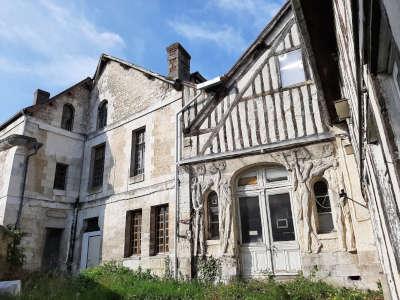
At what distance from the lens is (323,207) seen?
6969 mm

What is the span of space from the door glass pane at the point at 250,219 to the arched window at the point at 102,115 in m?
7.22

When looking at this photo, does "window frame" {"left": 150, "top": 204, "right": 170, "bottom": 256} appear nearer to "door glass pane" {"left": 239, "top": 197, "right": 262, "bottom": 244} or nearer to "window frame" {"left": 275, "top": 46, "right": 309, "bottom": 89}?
"door glass pane" {"left": 239, "top": 197, "right": 262, "bottom": 244}

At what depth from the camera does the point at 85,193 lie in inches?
462

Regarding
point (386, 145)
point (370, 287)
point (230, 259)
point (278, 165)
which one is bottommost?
point (370, 287)

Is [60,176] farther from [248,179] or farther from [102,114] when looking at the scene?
[248,179]

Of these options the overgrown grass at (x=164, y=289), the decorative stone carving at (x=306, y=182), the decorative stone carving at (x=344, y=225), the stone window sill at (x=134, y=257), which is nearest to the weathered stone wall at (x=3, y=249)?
the overgrown grass at (x=164, y=289)

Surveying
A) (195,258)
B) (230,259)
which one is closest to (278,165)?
(230,259)

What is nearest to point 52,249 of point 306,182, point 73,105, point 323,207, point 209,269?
point 73,105

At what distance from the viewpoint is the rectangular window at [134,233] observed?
9.66 metres

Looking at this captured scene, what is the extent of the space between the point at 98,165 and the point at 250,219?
22.2ft

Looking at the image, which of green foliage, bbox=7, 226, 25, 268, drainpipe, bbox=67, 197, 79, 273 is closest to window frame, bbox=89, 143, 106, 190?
drainpipe, bbox=67, 197, 79, 273

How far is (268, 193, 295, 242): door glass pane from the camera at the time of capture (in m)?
7.33

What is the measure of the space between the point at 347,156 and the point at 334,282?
8.08 feet

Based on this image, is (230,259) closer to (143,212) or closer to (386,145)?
(143,212)
